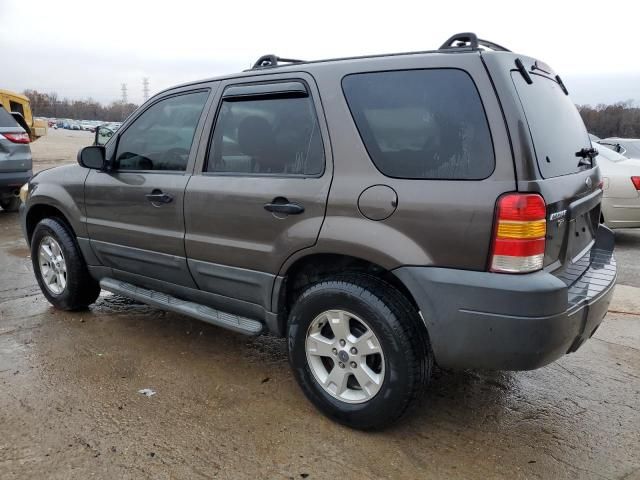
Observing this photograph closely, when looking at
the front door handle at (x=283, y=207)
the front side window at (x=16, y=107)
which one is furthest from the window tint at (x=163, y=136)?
the front side window at (x=16, y=107)

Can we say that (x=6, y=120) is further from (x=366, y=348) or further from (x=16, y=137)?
(x=366, y=348)

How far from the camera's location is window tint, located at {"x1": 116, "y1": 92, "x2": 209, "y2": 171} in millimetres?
3533

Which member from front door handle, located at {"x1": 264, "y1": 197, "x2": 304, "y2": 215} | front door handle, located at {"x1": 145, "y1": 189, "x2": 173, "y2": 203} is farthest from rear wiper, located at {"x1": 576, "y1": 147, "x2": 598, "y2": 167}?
front door handle, located at {"x1": 145, "y1": 189, "x2": 173, "y2": 203}

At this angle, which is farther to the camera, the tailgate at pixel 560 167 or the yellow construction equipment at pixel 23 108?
the yellow construction equipment at pixel 23 108

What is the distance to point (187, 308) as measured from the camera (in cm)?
354

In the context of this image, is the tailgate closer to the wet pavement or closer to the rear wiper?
the rear wiper

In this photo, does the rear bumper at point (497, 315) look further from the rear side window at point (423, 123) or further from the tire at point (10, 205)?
the tire at point (10, 205)

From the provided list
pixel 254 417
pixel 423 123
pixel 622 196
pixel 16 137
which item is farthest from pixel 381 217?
pixel 16 137

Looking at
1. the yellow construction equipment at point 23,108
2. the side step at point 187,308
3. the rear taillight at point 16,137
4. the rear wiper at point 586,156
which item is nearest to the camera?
the rear wiper at point 586,156

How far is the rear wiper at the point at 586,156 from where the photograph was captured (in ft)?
9.70

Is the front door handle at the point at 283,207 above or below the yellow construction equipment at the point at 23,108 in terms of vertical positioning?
below

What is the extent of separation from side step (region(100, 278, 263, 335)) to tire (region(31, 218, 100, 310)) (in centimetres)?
33

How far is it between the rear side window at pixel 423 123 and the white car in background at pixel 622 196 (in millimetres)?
5664

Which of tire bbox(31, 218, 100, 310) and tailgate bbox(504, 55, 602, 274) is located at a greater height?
tailgate bbox(504, 55, 602, 274)
